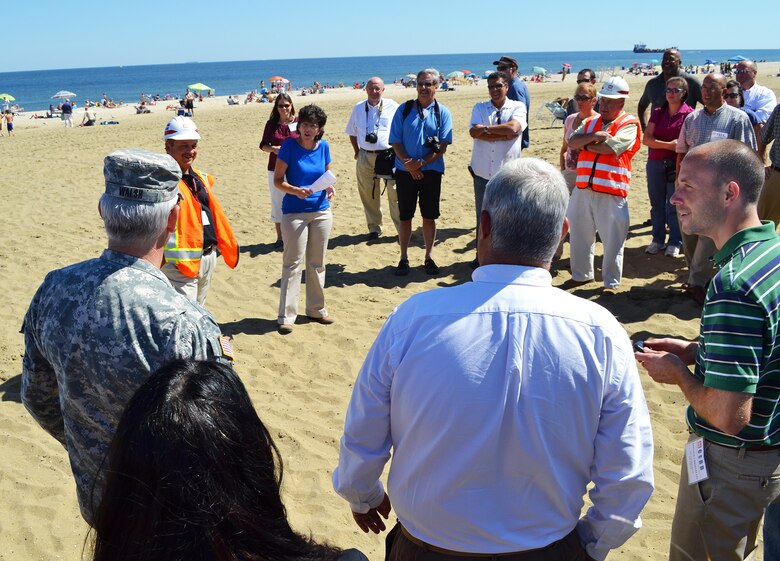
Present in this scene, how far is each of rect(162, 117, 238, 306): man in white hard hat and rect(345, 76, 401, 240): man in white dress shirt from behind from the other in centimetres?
388

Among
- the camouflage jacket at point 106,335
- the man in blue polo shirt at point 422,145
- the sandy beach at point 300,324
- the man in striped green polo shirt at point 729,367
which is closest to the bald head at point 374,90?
the man in blue polo shirt at point 422,145

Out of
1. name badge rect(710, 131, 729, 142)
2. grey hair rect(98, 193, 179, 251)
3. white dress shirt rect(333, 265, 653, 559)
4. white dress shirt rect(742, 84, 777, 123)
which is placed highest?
white dress shirt rect(742, 84, 777, 123)

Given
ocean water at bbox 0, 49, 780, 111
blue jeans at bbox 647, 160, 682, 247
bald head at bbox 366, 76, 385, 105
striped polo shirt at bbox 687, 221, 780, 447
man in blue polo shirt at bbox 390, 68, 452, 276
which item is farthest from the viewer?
ocean water at bbox 0, 49, 780, 111

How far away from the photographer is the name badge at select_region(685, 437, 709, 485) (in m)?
2.33

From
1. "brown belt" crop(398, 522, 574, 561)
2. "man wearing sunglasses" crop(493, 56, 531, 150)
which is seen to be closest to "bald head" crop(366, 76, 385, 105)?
"man wearing sunglasses" crop(493, 56, 531, 150)

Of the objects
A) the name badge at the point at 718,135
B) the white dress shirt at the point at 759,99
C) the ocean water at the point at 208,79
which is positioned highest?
the ocean water at the point at 208,79

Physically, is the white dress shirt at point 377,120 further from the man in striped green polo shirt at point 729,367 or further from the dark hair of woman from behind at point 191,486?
the dark hair of woman from behind at point 191,486

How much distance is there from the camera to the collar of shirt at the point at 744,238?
2193mm

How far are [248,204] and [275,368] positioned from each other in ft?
18.8

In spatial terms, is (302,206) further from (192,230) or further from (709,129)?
(709,129)

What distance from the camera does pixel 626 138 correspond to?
6.11 metres

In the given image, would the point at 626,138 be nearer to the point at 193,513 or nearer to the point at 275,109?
the point at 275,109

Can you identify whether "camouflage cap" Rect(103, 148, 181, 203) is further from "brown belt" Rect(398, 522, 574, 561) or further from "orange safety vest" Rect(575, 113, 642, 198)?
"orange safety vest" Rect(575, 113, 642, 198)

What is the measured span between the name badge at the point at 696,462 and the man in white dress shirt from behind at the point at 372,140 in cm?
614
